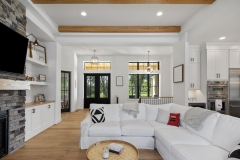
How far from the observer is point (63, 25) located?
14.5ft

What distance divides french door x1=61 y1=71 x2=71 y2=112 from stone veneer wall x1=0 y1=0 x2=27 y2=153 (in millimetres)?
3741

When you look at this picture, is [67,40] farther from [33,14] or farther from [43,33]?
[33,14]

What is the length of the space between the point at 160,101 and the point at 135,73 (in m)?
2.96

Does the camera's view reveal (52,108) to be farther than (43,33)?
Yes

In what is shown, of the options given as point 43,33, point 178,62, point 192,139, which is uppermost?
point 43,33

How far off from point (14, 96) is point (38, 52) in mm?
2166

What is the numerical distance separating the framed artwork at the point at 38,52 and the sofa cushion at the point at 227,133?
4911mm

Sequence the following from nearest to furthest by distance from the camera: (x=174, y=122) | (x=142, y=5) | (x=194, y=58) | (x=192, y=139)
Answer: (x=192, y=139) → (x=174, y=122) → (x=142, y=5) → (x=194, y=58)

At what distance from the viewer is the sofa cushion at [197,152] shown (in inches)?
66.9

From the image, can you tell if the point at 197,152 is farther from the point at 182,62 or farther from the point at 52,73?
the point at 52,73

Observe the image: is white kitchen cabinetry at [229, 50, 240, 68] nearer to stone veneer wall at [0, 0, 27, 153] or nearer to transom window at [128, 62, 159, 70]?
transom window at [128, 62, 159, 70]

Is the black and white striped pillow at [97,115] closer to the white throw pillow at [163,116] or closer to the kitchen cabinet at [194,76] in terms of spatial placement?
the white throw pillow at [163,116]

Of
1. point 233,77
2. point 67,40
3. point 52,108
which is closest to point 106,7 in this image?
point 67,40

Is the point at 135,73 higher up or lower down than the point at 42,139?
higher up
